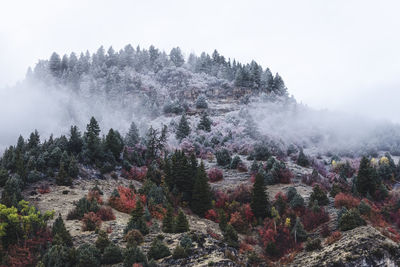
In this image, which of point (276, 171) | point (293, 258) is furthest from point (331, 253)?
point (276, 171)

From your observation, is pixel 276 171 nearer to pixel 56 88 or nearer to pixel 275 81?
pixel 275 81

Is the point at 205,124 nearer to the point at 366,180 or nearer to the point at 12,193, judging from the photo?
the point at 366,180

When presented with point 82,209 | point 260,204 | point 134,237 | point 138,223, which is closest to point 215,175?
point 260,204

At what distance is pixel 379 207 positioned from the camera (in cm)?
3884

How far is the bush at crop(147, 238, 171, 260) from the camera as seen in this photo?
26797 mm

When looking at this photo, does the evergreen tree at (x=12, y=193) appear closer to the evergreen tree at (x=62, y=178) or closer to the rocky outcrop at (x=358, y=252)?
the evergreen tree at (x=62, y=178)

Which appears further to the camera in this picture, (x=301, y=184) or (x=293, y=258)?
(x=301, y=184)

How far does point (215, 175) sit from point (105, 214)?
21091 mm

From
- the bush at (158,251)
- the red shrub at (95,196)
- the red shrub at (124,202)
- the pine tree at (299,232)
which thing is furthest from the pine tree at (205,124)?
the bush at (158,251)

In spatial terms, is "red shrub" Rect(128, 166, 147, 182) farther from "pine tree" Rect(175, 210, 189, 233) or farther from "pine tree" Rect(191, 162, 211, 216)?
"pine tree" Rect(175, 210, 189, 233)

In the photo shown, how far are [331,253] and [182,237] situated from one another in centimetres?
1259

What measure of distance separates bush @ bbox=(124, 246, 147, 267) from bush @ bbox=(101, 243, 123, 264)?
1.02m

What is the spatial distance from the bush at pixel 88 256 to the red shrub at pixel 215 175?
26.7 meters

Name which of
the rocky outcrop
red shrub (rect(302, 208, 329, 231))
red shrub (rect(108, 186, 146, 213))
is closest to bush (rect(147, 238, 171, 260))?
red shrub (rect(108, 186, 146, 213))
